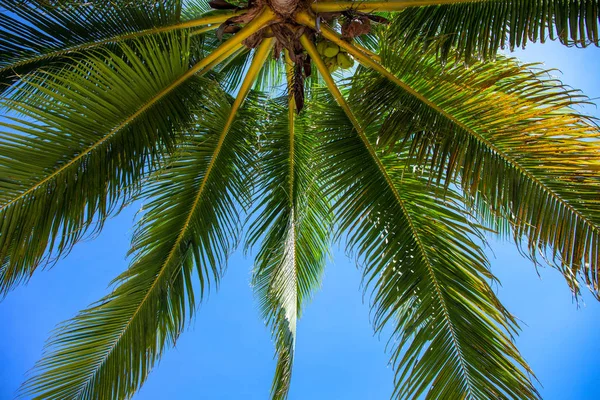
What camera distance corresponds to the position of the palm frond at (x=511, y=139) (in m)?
3.17

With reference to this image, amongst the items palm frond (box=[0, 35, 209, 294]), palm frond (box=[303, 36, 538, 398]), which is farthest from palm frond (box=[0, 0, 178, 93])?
palm frond (box=[303, 36, 538, 398])

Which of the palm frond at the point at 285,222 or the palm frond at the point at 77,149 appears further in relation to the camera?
the palm frond at the point at 285,222

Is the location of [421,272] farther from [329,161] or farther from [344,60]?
[344,60]

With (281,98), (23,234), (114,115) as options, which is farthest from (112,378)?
(281,98)

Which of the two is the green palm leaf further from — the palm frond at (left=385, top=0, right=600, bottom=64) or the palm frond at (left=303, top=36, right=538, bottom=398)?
the palm frond at (left=385, top=0, right=600, bottom=64)

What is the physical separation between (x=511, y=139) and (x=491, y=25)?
75 centimetres

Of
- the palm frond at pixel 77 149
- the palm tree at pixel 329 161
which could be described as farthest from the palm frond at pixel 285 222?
the palm frond at pixel 77 149

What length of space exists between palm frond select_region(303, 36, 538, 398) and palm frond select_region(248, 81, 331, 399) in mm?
751

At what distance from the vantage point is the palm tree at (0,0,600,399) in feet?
10.9

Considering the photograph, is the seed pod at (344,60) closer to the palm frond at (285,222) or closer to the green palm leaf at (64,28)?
the palm frond at (285,222)

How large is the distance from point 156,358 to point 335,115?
Answer: 2.59 m

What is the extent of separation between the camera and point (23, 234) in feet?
11.0

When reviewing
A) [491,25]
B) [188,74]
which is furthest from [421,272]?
[188,74]

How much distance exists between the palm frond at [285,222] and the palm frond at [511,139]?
1.37 meters
